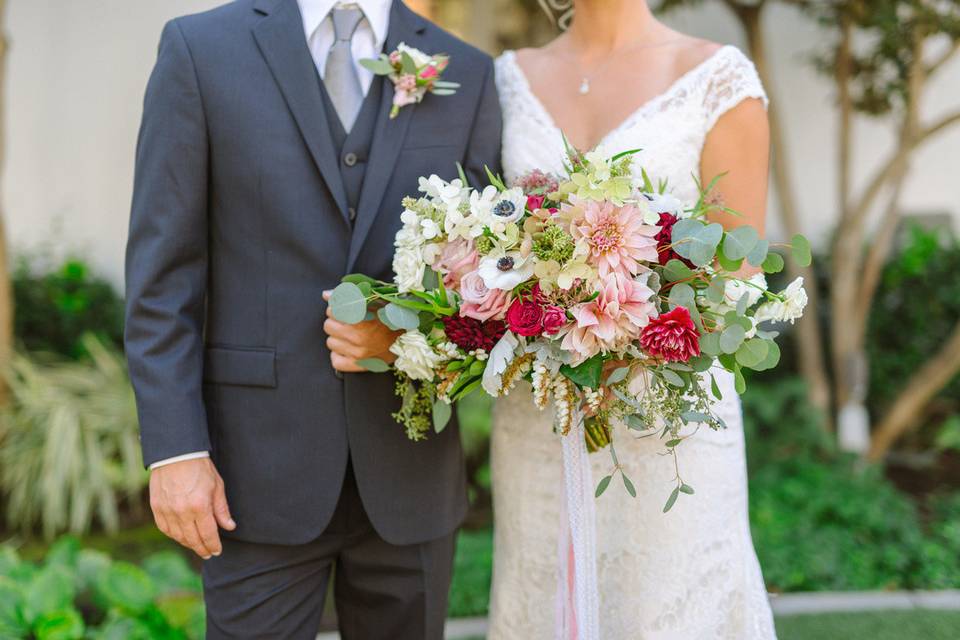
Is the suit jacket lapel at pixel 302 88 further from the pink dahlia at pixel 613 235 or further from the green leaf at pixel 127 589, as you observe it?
the green leaf at pixel 127 589

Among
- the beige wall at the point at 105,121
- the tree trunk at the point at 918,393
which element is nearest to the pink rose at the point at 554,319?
the tree trunk at the point at 918,393

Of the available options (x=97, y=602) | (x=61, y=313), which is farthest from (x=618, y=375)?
(x=61, y=313)

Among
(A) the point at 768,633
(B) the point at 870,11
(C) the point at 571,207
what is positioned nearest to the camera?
(C) the point at 571,207

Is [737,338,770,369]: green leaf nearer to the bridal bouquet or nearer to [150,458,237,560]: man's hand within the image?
the bridal bouquet

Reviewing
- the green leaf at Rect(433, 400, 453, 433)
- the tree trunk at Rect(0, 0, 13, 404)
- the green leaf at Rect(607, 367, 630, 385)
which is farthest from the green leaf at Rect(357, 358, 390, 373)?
the tree trunk at Rect(0, 0, 13, 404)

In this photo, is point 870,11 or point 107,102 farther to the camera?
point 107,102

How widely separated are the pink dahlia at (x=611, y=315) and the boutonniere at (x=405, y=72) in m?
0.66

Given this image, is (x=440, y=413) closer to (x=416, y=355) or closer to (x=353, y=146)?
(x=416, y=355)

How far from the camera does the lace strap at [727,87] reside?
2.12 m

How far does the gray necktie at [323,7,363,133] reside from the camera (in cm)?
197

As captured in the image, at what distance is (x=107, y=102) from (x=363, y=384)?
5.09m

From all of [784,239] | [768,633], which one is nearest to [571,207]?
[768,633]

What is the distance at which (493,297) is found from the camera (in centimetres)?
166

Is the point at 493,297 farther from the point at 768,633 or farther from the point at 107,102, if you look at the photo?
the point at 107,102
